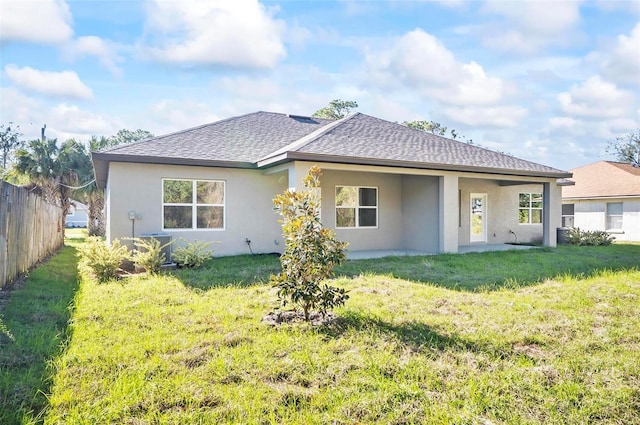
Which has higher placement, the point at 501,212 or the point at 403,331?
the point at 501,212

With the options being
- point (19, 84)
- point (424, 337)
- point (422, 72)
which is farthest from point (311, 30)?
point (19, 84)

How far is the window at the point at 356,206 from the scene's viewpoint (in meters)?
13.6

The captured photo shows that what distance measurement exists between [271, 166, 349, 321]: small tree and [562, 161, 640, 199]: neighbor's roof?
68.8 feet

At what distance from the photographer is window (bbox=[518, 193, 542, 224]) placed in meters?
17.6

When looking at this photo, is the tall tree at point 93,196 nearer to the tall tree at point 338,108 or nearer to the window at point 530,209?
the tall tree at point 338,108

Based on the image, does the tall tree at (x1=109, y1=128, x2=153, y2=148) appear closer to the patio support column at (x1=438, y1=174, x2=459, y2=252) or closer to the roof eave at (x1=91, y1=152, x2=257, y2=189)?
the roof eave at (x1=91, y1=152, x2=257, y2=189)

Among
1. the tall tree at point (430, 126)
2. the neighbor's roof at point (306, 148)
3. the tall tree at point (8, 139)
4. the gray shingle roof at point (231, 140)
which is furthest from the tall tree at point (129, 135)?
the gray shingle roof at point (231, 140)

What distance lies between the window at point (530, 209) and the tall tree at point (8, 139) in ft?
158

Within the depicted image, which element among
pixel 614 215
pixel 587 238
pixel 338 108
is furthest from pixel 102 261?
pixel 338 108

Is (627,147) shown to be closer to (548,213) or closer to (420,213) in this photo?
(548,213)

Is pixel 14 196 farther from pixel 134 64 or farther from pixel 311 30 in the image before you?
pixel 311 30

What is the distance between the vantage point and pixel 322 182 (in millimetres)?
13180

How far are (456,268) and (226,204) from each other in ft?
21.9

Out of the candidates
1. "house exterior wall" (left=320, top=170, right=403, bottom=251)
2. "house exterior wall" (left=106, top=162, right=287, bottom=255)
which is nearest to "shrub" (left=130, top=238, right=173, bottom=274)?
"house exterior wall" (left=106, top=162, right=287, bottom=255)
